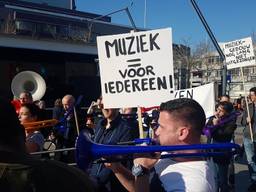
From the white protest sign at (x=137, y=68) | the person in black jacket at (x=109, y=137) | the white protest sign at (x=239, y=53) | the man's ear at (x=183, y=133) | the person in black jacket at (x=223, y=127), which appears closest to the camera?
the man's ear at (x=183, y=133)

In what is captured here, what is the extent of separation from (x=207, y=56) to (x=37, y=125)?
40583 mm

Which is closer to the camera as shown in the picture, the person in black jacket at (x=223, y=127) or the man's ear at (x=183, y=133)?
the man's ear at (x=183, y=133)

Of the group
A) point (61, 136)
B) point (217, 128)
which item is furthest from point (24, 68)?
point (217, 128)

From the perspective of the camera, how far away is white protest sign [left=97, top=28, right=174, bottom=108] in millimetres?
4996

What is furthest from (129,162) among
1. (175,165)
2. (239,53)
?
(239,53)

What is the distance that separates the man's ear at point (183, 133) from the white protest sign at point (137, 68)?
239 centimetres

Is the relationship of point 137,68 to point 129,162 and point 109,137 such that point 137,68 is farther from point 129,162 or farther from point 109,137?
point 129,162

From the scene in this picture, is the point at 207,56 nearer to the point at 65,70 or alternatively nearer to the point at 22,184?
the point at 65,70

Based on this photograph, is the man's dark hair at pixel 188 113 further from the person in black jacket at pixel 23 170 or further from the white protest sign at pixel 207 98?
the white protest sign at pixel 207 98

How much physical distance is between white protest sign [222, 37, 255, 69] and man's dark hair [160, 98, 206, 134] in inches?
310

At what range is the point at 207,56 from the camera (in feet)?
148

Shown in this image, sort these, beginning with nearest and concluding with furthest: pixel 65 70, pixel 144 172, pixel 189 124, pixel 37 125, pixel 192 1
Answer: pixel 144 172
pixel 189 124
pixel 37 125
pixel 192 1
pixel 65 70

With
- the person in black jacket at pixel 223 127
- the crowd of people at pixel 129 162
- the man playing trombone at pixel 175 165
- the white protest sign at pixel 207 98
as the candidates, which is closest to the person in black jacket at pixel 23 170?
the crowd of people at pixel 129 162

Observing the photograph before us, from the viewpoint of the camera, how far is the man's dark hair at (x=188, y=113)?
8.58ft
